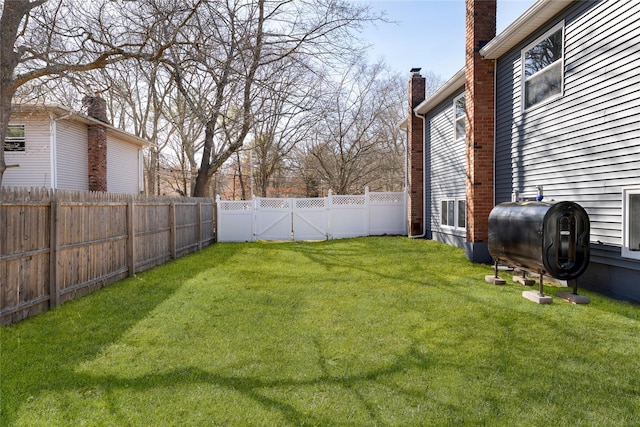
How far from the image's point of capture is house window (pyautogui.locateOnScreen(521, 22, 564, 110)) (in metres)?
6.49

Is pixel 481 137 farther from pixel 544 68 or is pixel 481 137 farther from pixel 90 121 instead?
pixel 90 121

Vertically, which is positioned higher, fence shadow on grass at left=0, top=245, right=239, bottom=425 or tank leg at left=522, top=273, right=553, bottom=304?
tank leg at left=522, top=273, right=553, bottom=304

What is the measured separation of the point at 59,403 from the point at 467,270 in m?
6.68

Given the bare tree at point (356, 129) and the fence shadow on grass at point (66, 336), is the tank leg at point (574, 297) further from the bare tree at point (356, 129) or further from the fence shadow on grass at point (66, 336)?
the bare tree at point (356, 129)

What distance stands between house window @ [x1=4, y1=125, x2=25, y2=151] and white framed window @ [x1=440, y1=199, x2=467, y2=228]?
13040mm

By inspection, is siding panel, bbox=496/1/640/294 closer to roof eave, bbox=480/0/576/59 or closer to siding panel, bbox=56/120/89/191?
roof eave, bbox=480/0/576/59

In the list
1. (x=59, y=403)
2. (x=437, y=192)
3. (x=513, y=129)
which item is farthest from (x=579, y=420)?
(x=437, y=192)

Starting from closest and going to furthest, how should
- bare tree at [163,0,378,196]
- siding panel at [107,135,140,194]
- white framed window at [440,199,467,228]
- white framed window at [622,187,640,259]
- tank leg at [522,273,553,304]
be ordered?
white framed window at [622,187,640,259] → tank leg at [522,273,553,304] → bare tree at [163,0,378,196] → white framed window at [440,199,467,228] → siding panel at [107,135,140,194]

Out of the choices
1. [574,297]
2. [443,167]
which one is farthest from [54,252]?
[443,167]

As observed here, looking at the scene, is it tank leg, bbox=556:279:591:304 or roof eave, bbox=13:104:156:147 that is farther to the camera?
roof eave, bbox=13:104:156:147

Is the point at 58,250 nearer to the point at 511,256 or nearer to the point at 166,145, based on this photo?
the point at 511,256

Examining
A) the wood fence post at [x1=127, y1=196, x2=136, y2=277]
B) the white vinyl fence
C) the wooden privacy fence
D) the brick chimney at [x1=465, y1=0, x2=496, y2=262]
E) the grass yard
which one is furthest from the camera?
the white vinyl fence

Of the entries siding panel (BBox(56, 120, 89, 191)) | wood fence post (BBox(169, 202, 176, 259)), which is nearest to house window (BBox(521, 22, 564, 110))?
wood fence post (BBox(169, 202, 176, 259))

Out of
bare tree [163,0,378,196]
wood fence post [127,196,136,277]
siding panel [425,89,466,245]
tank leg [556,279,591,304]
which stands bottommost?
tank leg [556,279,591,304]
